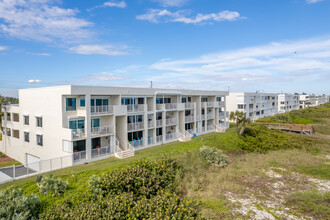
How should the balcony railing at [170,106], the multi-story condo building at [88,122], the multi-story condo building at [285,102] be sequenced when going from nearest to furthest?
the multi-story condo building at [88,122] → the balcony railing at [170,106] → the multi-story condo building at [285,102]

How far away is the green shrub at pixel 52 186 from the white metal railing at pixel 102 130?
377 inches

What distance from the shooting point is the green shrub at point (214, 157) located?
894 inches

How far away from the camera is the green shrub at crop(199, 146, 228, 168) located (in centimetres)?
2272

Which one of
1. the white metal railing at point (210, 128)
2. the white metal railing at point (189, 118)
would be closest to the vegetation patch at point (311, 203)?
the white metal railing at point (189, 118)

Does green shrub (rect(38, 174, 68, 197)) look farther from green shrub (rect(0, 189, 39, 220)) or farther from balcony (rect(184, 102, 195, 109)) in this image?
balcony (rect(184, 102, 195, 109))

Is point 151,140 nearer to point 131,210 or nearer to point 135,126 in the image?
point 135,126

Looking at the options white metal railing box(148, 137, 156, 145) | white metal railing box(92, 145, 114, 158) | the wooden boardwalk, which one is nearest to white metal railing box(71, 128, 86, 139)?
white metal railing box(92, 145, 114, 158)

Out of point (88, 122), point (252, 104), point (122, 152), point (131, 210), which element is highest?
point (252, 104)

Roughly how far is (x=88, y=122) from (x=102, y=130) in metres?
2.35

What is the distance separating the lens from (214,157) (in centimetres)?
2342

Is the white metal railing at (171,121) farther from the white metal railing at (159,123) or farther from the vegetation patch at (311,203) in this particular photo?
the vegetation patch at (311,203)

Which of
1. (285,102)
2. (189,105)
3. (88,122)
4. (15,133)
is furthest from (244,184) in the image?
(285,102)

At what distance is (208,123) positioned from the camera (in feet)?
147

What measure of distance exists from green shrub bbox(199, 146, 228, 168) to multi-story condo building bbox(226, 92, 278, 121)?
40.0 m
